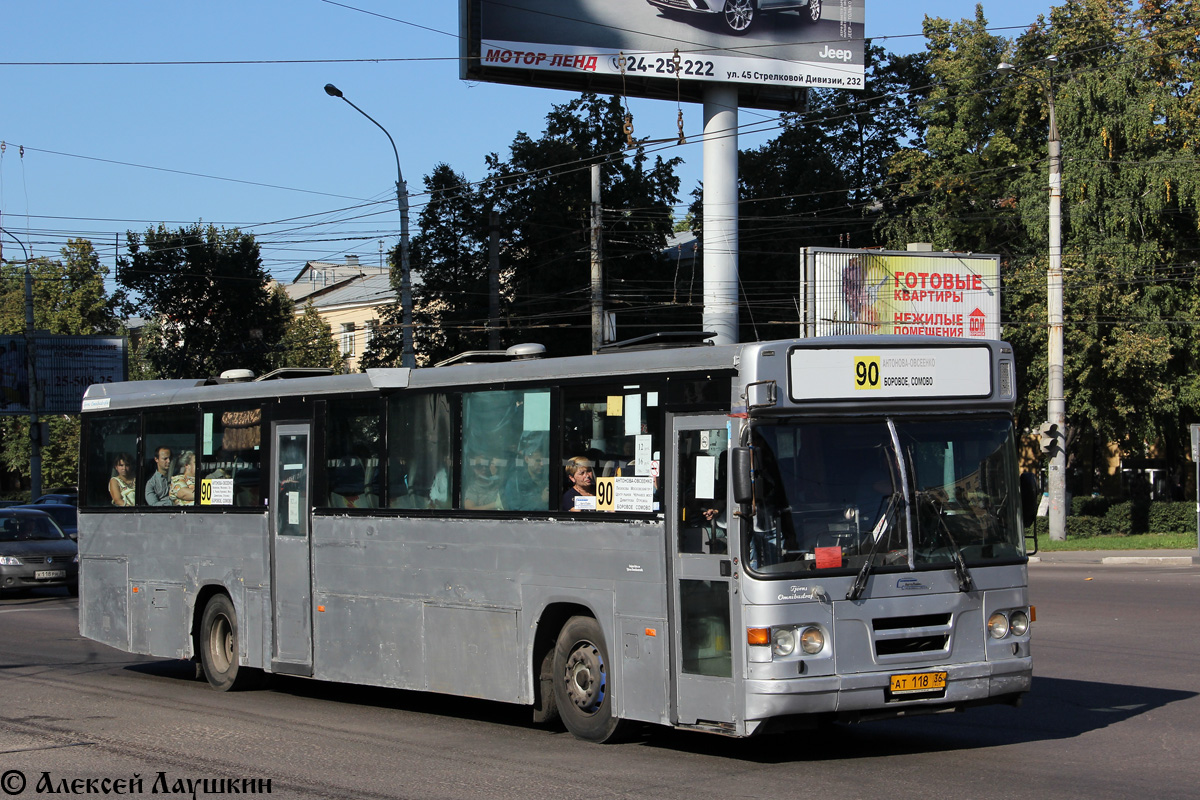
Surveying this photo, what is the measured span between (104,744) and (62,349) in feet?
157

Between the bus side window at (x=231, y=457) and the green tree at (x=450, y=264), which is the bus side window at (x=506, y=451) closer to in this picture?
the bus side window at (x=231, y=457)

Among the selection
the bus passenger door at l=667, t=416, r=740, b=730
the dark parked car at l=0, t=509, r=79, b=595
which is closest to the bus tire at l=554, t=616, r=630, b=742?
the bus passenger door at l=667, t=416, r=740, b=730

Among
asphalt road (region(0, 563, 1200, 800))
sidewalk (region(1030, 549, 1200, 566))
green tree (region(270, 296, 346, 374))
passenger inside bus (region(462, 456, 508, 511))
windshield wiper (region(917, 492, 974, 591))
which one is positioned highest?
green tree (region(270, 296, 346, 374))

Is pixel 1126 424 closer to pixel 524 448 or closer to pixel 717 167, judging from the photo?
pixel 717 167

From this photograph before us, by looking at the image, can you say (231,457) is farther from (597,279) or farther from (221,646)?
(597,279)

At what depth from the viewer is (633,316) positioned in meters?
47.6

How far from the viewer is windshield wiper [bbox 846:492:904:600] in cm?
850

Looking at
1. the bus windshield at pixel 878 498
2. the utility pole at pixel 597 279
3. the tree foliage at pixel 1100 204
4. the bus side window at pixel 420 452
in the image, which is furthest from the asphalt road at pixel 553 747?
the tree foliage at pixel 1100 204

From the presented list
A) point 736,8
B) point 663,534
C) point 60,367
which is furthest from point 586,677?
point 60,367

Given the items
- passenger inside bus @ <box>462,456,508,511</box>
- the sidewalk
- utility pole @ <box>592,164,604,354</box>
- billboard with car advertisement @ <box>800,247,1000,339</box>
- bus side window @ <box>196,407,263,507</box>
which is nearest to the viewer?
passenger inside bus @ <box>462,456,508,511</box>

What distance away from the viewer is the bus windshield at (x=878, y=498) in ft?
27.9

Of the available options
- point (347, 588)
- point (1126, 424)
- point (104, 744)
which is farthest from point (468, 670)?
point (1126, 424)

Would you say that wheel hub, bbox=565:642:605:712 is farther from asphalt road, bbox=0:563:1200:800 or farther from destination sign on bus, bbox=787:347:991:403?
destination sign on bus, bbox=787:347:991:403

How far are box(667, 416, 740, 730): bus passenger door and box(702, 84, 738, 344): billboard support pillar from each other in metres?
27.8
